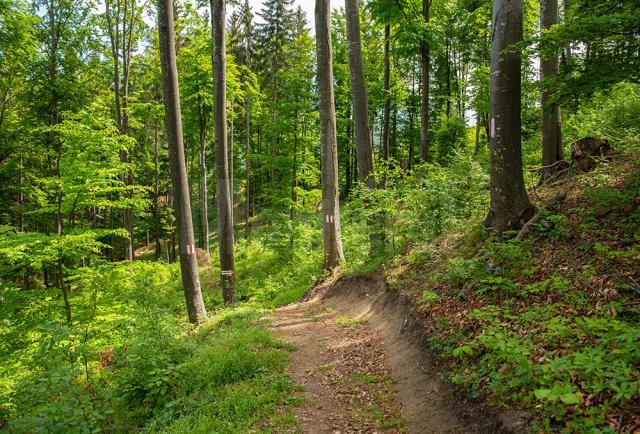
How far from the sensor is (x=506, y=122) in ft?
17.8

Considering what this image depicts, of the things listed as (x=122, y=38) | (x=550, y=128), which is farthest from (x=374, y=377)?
(x=122, y=38)

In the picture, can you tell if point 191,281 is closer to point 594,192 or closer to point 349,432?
point 349,432

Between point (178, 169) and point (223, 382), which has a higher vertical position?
point (178, 169)

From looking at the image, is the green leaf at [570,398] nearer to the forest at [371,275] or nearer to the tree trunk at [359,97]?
the forest at [371,275]

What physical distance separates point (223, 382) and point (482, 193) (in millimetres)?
7032

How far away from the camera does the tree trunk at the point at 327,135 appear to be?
10547 mm

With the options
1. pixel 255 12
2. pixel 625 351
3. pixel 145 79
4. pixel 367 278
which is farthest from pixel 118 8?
pixel 625 351

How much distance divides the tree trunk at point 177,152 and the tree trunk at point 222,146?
1.52m

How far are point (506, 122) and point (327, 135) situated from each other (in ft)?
20.3

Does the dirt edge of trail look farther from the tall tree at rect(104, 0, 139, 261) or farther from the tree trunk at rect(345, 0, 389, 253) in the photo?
the tall tree at rect(104, 0, 139, 261)

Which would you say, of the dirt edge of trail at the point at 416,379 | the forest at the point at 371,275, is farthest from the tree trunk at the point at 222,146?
the dirt edge of trail at the point at 416,379

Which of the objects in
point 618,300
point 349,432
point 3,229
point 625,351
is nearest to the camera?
point 625,351

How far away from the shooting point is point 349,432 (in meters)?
4.07

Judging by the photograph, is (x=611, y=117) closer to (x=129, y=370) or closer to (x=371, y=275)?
(x=371, y=275)
